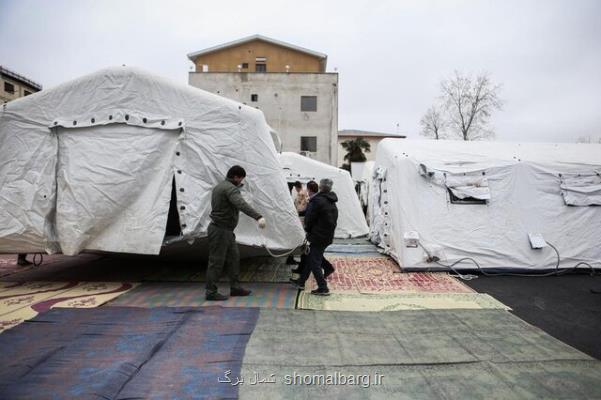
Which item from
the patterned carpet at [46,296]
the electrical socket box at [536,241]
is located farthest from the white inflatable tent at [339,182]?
the patterned carpet at [46,296]

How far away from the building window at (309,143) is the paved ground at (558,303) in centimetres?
2311

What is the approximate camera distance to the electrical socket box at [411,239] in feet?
21.3

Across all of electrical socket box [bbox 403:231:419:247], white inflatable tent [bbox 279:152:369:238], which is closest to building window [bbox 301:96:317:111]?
white inflatable tent [bbox 279:152:369:238]

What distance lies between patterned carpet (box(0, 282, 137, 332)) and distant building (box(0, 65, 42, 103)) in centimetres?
3299

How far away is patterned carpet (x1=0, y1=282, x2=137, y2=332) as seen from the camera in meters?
3.74

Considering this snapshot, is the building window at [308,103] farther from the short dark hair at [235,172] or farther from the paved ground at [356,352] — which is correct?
the paved ground at [356,352]

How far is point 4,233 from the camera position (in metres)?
4.83

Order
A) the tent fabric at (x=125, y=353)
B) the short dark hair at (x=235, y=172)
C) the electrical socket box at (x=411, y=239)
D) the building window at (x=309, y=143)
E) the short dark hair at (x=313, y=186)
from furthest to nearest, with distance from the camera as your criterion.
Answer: the building window at (x=309, y=143), the electrical socket box at (x=411, y=239), the short dark hair at (x=313, y=186), the short dark hair at (x=235, y=172), the tent fabric at (x=125, y=353)

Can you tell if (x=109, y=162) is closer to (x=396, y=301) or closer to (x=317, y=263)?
(x=317, y=263)

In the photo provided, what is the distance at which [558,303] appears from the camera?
4.64 meters

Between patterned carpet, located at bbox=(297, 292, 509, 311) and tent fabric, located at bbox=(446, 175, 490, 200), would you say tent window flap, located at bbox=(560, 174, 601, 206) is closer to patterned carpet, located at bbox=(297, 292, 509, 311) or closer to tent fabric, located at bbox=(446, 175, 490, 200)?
tent fabric, located at bbox=(446, 175, 490, 200)

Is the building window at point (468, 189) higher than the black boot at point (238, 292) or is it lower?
higher

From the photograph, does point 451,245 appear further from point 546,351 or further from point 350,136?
point 350,136

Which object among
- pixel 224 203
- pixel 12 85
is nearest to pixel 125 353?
pixel 224 203
